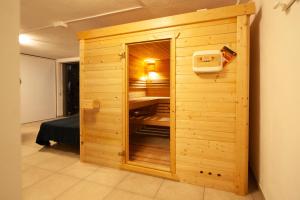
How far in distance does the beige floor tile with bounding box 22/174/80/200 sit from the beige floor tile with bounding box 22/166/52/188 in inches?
4.4

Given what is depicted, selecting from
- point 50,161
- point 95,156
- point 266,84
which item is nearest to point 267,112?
point 266,84

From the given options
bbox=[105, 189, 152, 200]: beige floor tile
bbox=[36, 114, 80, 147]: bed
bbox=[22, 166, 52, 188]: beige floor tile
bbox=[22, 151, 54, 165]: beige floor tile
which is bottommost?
bbox=[105, 189, 152, 200]: beige floor tile

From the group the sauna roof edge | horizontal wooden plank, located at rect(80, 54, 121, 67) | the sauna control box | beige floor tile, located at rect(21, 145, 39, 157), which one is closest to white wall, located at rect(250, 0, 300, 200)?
the sauna roof edge

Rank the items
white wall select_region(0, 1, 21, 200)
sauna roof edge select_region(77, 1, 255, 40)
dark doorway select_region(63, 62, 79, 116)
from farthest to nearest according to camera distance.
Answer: dark doorway select_region(63, 62, 79, 116) → sauna roof edge select_region(77, 1, 255, 40) → white wall select_region(0, 1, 21, 200)

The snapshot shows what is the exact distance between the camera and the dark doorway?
7.66 metres

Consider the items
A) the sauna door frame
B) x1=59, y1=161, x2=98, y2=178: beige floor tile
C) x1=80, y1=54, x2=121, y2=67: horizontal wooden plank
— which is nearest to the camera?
the sauna door frame

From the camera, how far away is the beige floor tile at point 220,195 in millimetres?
2059

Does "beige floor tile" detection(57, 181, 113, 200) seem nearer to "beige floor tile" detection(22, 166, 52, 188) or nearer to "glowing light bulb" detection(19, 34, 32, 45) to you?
"beige floor tile" detection(22, 166, 52, 188)

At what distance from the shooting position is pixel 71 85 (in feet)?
25.2

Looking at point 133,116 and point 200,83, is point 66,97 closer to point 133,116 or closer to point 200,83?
point 133,116

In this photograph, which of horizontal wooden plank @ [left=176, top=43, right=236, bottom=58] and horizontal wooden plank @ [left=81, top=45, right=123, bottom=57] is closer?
horizontal wooden plank @ [left=176, top=43, right=236, bottom=58]

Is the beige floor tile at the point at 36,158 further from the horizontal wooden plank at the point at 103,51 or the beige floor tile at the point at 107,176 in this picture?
the horizontal wooden plank at the point at 103,51

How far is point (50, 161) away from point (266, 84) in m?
3.63

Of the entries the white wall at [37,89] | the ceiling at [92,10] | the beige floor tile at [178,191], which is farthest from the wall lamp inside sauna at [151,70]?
the white wall at [37,89]
